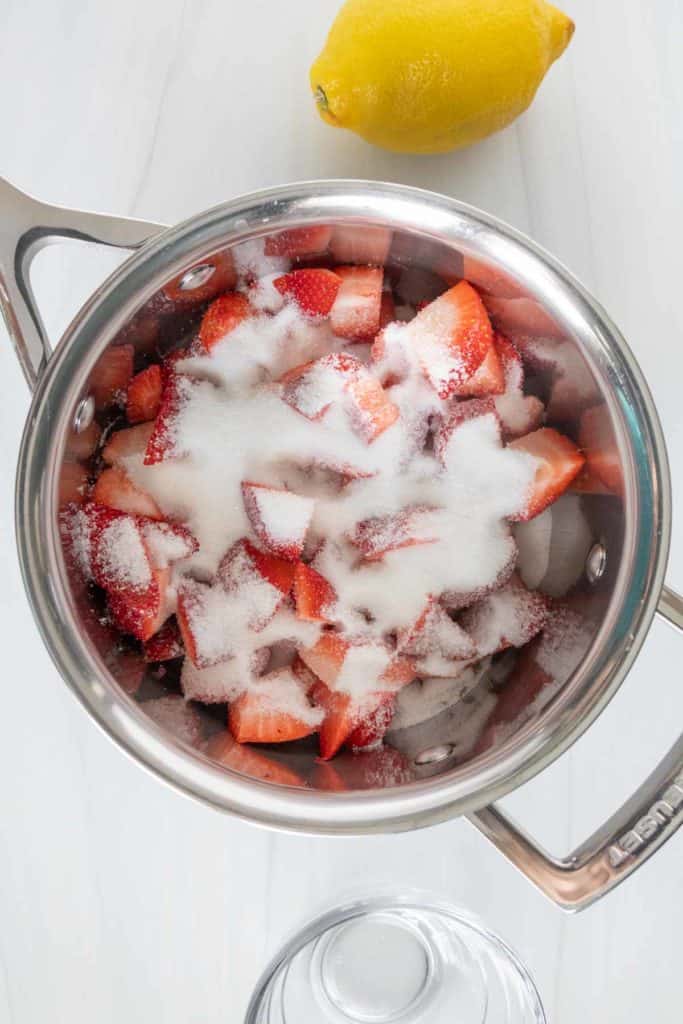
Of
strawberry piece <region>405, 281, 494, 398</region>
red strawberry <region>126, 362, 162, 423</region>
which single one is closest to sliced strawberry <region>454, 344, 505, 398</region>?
strawberry piece <region>405, 281, 494, 398</region>

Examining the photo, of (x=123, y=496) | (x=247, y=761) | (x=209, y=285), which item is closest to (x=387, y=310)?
(x=209, y=285)

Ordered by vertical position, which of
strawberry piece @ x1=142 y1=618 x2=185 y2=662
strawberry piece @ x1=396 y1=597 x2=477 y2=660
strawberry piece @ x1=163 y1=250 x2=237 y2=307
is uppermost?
strawberry piece @ x1=163 y1=250 x2=237 y2=307

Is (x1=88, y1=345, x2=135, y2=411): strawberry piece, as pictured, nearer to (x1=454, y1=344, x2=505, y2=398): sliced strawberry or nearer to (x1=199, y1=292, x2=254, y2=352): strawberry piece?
(x1=199, y1=292, x2=254, y2=352): strawberry piece

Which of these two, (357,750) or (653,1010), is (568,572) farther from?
(653,1010)

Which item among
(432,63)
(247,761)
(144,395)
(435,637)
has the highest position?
(432,63)

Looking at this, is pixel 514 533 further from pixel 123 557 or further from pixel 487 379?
pixel 123 557

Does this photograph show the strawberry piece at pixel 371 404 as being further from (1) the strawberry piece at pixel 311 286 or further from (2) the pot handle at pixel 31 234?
(2) the pot handle at pixel 31 234

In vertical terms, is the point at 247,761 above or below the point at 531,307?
below

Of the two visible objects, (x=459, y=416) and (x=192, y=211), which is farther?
(x=192, y=211)
